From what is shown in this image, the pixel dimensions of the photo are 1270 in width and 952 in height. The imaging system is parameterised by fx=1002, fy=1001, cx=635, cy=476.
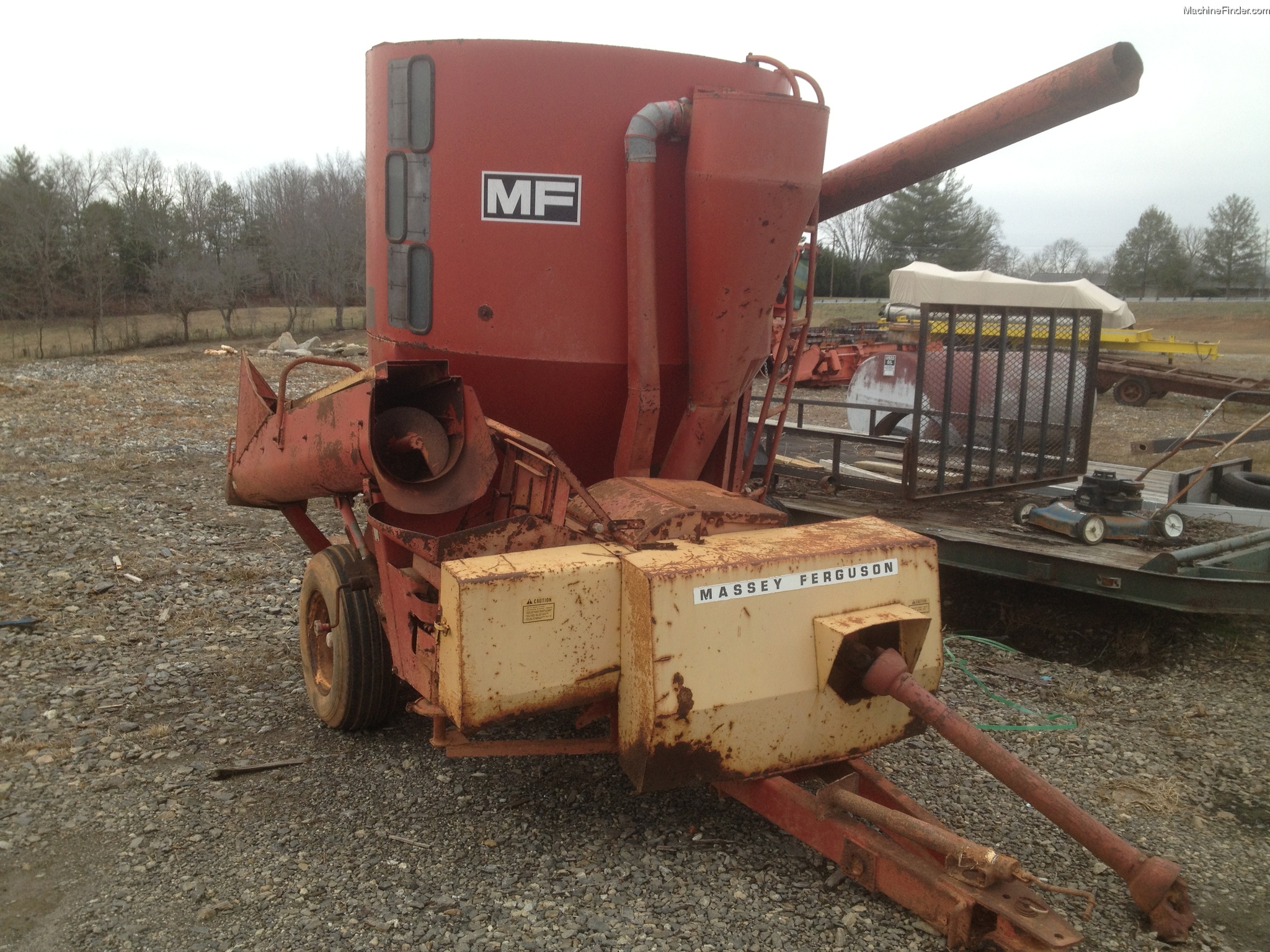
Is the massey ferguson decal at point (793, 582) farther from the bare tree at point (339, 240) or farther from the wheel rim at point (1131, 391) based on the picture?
the bare tree at point (339, 240)

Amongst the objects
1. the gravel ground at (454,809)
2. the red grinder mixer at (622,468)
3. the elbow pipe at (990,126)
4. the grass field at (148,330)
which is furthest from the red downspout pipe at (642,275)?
the grass field at (148,330)

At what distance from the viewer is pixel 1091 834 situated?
9.66 ft

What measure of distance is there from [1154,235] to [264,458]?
6947 cm

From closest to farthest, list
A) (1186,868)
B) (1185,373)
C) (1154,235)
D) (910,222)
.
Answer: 1. (1186,868)
2. (1185,373)
3. (910,222)
4. (1154,235)

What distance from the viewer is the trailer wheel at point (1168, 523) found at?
5973 mm

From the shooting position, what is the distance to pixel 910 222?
5316 cm

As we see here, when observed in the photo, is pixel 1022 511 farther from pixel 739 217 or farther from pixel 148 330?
pixel 148 330

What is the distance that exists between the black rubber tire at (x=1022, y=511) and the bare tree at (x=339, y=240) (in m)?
36.8

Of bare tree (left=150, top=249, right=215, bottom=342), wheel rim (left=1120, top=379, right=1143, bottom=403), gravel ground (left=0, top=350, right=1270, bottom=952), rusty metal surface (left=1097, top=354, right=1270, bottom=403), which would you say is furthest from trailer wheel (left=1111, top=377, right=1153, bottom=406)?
bare tree (left=150, top=249, right=215, bottom=342)

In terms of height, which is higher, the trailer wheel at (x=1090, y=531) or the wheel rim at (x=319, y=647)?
the trailer wheel at (x=1090, y=531)

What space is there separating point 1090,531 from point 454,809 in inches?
156

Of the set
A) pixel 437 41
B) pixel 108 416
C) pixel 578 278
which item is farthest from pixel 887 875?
pixel 108 416

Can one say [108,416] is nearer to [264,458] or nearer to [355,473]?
[264,458]

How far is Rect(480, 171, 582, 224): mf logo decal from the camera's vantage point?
407 cm
